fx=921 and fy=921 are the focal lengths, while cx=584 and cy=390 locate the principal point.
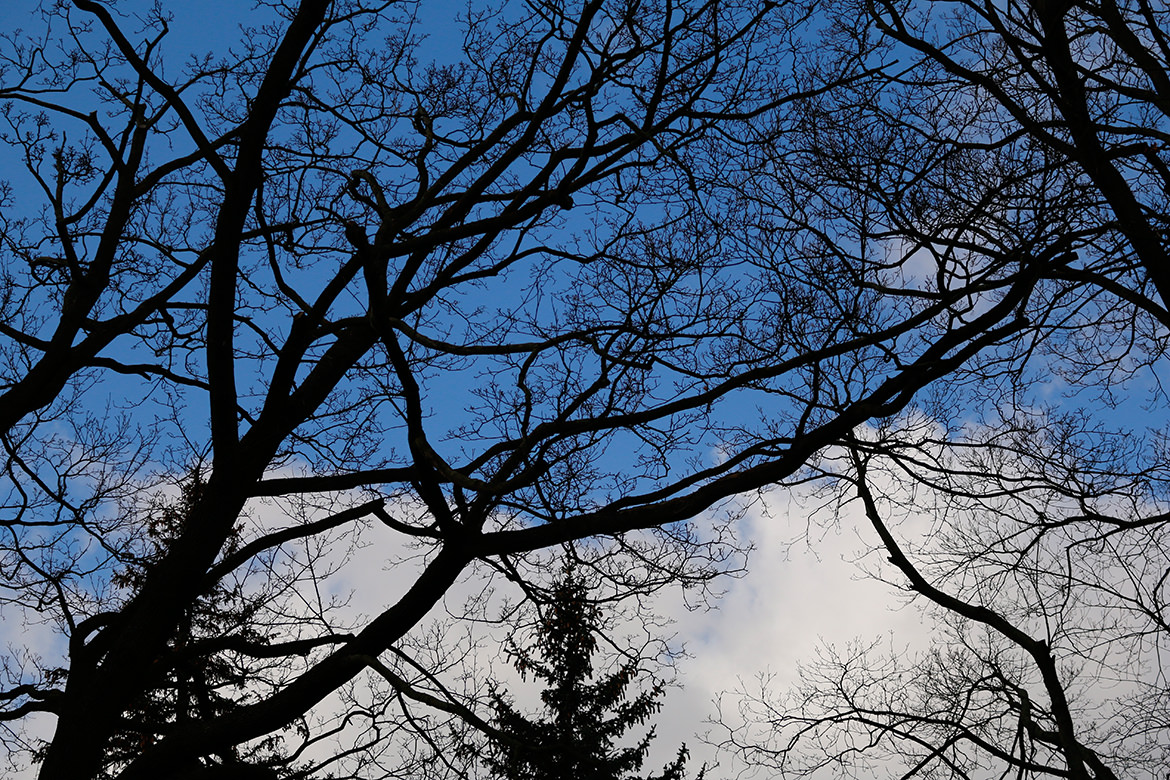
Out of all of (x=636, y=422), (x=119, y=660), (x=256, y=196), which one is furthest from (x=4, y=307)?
(x=636, y=422)

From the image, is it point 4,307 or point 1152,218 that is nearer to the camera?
point 1152,218

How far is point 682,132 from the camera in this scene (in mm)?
7332

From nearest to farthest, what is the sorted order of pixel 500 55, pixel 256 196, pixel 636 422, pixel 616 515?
pixel 616 515 < pixel 636 422 < pixel 256 196 < pixel 500 55

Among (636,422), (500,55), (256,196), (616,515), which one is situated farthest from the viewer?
(500,55)

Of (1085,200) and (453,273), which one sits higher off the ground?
(453,273)

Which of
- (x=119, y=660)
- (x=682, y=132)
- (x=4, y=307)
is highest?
(x=682, y=132)

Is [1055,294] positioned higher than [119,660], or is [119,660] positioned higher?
[1055,294]

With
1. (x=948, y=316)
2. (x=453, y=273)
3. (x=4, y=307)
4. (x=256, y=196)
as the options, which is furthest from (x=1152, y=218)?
(x=4, y=307)

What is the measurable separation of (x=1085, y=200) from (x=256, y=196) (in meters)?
5.78

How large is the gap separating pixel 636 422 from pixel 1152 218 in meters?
3.51

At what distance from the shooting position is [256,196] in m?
6.91

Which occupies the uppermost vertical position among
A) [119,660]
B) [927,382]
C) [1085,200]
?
[1085,200]

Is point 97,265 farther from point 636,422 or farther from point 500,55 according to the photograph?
point 636,422

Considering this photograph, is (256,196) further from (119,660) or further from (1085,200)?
(1085,200)
